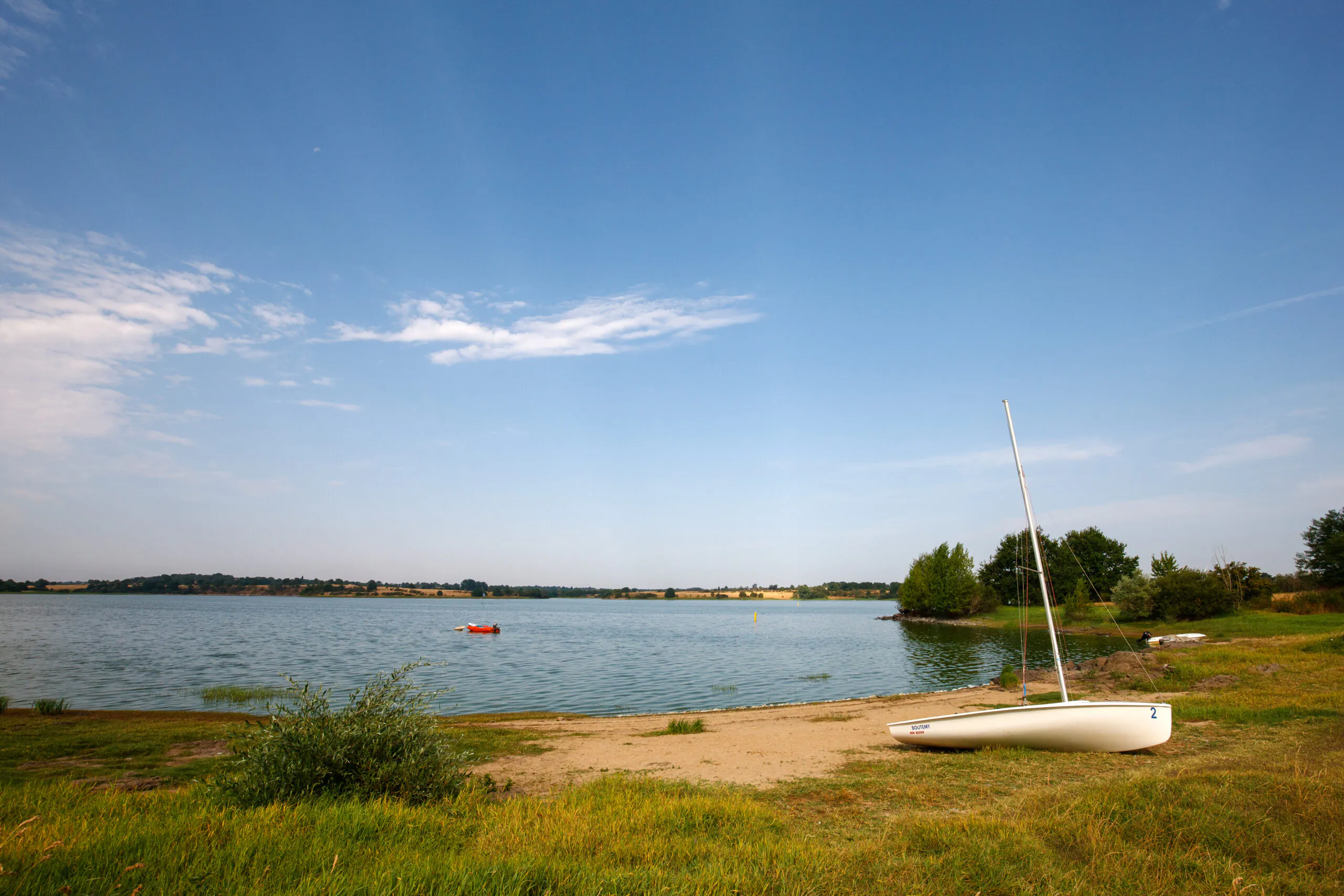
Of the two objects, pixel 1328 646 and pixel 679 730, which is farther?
pixel 1328 646

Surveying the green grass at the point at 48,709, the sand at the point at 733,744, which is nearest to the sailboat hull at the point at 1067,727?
the sand at the point at 733,744

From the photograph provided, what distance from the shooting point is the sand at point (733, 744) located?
46.0 ft

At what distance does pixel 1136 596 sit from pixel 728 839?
7773 cm

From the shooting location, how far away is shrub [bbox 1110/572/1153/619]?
6656 centimetres

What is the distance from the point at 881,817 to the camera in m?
8.81

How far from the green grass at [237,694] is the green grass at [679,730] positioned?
1644 centimetres

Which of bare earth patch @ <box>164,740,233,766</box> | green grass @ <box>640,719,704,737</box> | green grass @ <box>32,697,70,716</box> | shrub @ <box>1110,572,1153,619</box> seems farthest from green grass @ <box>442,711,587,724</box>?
shrub @ <box>1110,572,1153,619</box>

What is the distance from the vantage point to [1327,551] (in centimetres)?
7150

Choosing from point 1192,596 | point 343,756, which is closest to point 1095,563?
point 1192,596

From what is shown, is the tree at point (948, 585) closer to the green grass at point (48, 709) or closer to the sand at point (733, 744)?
the sand at point (733, 744)

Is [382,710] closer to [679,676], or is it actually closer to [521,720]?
[521,720]

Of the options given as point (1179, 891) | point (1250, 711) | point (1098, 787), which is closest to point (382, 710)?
point (1179, 891)

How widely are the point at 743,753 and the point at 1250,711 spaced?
1254 centimetres

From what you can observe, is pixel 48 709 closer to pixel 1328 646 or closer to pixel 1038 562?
pixel 1038 562
